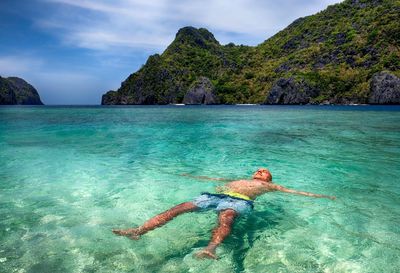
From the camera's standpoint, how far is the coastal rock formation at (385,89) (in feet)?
332

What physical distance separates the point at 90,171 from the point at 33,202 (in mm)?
3956

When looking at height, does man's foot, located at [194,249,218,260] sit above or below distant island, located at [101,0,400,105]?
below

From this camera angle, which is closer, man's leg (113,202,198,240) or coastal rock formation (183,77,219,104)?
man's leg (113,202,198,240)

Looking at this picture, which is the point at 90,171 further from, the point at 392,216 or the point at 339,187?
the point at 392,216

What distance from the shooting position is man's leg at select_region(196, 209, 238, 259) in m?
5.03

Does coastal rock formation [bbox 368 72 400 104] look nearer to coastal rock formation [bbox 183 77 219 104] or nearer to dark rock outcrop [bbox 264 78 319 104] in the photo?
dark rock outcrop [bbox 264 78 319 104]

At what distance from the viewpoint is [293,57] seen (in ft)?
527

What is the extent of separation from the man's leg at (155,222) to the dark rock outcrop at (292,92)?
419ft

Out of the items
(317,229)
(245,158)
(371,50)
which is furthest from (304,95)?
(317,229)

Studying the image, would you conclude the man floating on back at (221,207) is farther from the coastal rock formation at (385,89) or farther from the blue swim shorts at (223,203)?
the coastal rock formation at (385,89)

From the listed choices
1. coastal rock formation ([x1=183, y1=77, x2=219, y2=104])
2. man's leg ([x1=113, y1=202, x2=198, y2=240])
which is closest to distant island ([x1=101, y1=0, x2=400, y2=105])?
coastal rock formation ([x1=183, y1=77, x2=219, y2=104])

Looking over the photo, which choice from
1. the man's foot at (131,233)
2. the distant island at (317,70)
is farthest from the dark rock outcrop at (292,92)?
the man's foot at (131,233)

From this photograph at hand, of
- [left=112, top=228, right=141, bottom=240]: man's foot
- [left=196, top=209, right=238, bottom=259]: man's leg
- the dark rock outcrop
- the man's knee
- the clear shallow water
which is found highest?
the dark rock outcrop

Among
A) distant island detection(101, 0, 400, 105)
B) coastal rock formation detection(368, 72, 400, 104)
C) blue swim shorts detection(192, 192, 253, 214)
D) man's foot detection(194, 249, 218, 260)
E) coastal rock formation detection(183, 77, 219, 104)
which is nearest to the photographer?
man's foot detection(194, 249, 218, 260)
